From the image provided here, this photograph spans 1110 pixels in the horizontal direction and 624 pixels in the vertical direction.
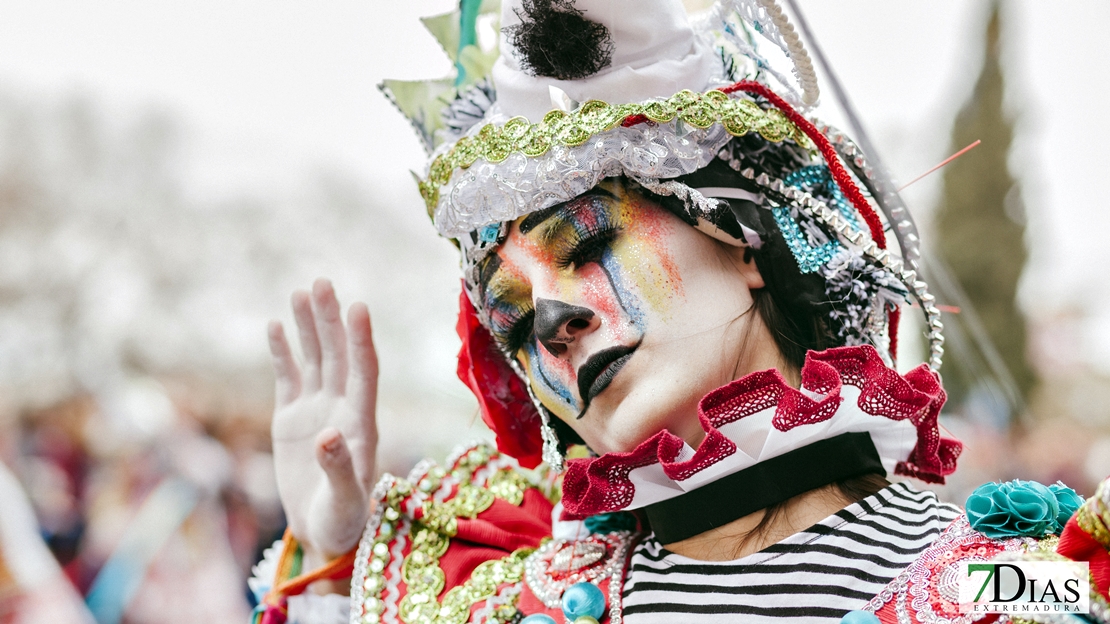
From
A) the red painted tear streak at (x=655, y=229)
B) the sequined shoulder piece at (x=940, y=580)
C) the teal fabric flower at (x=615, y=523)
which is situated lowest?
the sequined shoulder piece at (x=940, y=580)

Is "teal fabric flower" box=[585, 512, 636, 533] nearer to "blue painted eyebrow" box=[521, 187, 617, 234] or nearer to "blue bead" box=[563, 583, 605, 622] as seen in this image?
"blue bead" box=[563, 583, 605, 622]

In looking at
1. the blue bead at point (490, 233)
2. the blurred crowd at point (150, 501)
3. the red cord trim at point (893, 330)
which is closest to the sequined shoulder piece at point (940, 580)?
the red cord trim at point (893, 330)

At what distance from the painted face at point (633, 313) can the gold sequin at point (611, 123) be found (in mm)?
105

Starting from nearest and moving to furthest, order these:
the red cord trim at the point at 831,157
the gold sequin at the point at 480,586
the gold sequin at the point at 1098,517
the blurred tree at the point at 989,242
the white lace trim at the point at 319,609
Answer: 1. the gold sequin at the point at 1098,517
2. the red cord trim at the point at 831,157
3. the gold sequin at the point at 480,586
4. the white lace trim at the point at 319,609
5. the blurred tree at the point at 989,242

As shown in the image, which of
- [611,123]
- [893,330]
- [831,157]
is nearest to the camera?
[611,123]

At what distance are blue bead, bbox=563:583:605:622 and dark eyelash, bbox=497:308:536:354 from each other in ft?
1.46

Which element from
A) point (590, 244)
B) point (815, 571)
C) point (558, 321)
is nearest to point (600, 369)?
point (558, 321)

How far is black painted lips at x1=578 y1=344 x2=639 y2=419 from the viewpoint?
1362 millimetres

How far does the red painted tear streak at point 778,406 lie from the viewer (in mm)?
1278

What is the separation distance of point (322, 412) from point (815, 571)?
113 cm

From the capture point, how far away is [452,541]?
1802mm

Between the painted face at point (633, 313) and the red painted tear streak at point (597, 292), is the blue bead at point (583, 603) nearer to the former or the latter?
the painted face at point (633, 313)

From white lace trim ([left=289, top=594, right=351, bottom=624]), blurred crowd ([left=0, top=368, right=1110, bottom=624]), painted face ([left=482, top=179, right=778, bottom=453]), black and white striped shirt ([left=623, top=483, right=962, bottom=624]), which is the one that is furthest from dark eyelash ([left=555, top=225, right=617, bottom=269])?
blurred crowd ([left=0, top=368, right=1110, bottom=624])

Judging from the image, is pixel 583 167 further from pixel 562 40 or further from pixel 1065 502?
pixel 1065 502
